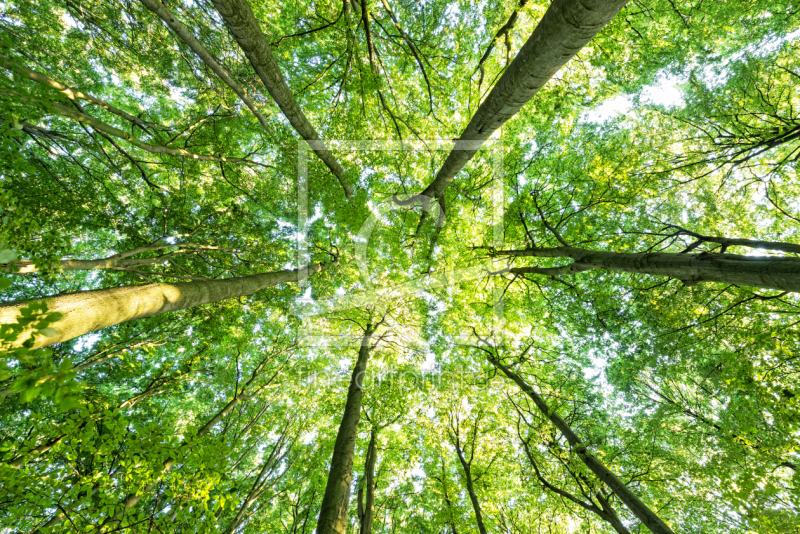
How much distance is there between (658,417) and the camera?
24.5 feet

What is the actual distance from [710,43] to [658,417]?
32.6ft

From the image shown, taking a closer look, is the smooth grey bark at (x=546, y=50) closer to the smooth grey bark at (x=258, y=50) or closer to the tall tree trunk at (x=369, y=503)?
the smooth grey bark at (x=258, y=50)

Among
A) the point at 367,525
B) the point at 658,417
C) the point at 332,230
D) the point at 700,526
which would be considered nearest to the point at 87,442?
the point at 367,525

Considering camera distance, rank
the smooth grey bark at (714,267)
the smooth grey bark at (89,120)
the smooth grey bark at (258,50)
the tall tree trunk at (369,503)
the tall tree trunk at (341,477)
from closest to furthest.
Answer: the smooth grey bark at (89,120)
the smooth grey bark at (714,267)
the smooth grey bark at (258,50)
the tall tree trunk at (341,477)
the tall tree trunk at (369,503)

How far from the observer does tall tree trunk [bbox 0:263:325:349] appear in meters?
2.26

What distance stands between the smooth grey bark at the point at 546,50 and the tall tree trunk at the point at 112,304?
4.16 m

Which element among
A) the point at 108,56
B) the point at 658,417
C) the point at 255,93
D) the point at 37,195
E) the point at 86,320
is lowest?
the point at 658,417

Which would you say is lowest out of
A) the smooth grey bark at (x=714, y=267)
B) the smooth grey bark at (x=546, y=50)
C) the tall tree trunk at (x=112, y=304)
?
the tall tree trunk at (x=112, y=304)

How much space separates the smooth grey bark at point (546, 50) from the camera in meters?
2.20

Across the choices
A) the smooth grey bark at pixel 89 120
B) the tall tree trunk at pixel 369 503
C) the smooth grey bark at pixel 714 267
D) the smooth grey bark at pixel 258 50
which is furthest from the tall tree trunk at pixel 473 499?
the smooth grey bark at pixel 89 120

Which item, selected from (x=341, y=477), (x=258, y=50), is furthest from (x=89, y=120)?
(x=341, y=477)

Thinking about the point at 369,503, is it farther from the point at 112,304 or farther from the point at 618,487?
the point at 112,304

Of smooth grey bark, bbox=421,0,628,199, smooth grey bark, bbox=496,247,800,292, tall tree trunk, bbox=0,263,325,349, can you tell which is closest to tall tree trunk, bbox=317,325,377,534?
tall tree trunk, bbox=0,263,325,349

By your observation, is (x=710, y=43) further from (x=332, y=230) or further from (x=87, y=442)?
(x=87, y=442)
